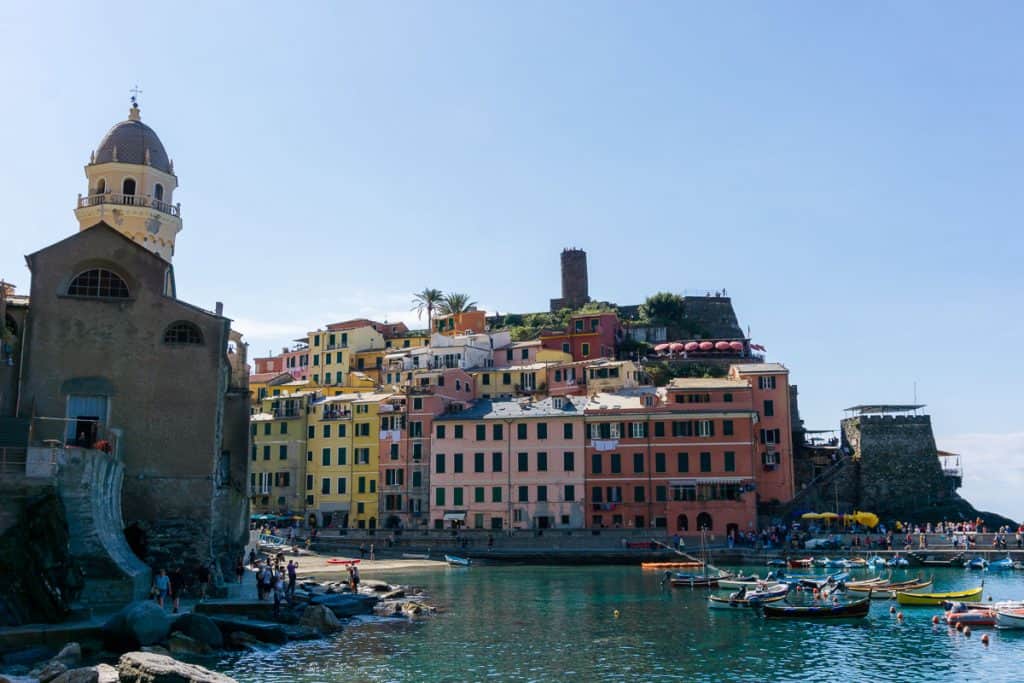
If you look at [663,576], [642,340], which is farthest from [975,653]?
[642,340]

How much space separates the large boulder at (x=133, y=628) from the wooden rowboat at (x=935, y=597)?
3276 cm

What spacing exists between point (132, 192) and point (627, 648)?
36460 mm

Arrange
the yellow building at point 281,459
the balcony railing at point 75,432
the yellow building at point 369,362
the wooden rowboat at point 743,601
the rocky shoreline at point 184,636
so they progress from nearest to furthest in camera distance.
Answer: the rocky shoreline at point 184,636 < the balcony railing at point 75,432 < the wooden rowboat at point 743,601 < the yellow building at point 281,459 < the yellow building at point 369,362

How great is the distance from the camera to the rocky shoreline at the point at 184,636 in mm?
24297

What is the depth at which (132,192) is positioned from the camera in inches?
2147

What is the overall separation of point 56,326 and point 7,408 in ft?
11.3

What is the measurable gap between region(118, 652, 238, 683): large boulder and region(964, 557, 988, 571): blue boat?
53.9m

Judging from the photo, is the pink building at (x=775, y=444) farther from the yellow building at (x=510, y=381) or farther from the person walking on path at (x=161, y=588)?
the person walking on path at (x=161, y=588)

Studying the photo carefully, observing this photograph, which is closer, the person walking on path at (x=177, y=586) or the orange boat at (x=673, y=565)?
the person walking on path at (x=177, y=586)

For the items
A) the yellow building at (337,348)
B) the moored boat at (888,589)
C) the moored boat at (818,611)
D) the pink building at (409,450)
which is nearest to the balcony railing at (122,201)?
the pink building at (409,450)

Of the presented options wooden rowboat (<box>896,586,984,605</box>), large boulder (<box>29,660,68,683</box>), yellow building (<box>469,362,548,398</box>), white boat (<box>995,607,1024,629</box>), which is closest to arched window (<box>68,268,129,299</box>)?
large boulder (<box>29,660,68,683</box>)

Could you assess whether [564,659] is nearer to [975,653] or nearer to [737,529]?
[975,653]

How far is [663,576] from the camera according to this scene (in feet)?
194

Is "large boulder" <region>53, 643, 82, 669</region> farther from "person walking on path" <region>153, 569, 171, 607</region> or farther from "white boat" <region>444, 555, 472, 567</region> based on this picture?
"white boat" <region>444, 555, 472, 567</region>
